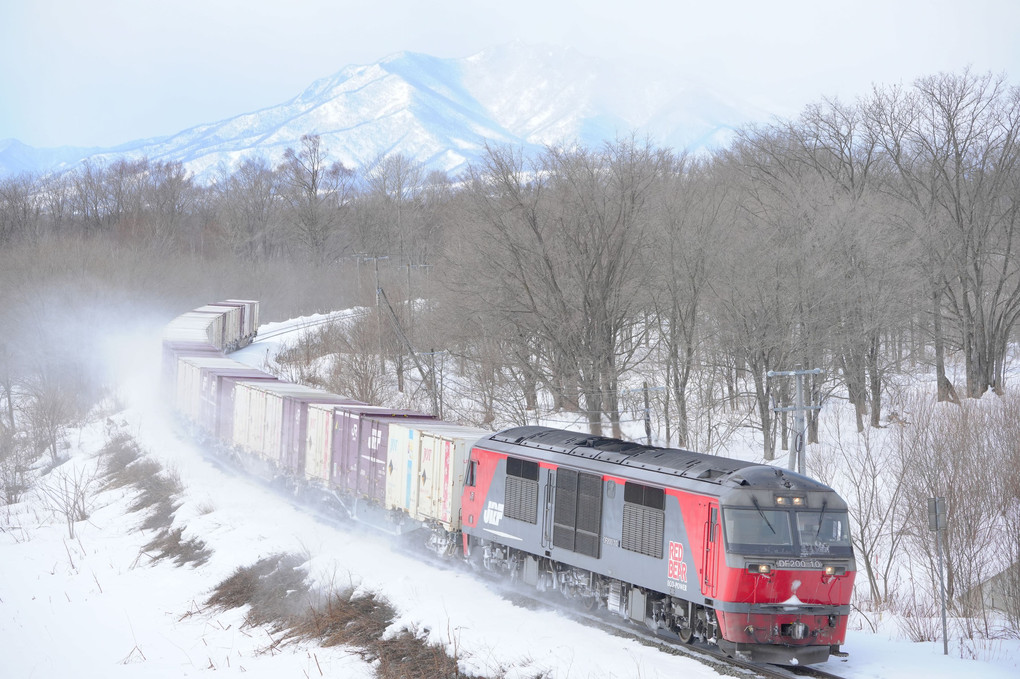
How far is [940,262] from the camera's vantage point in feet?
151

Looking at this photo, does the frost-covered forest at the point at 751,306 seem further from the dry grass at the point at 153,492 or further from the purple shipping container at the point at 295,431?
the purple shipping container at the point at 295,431

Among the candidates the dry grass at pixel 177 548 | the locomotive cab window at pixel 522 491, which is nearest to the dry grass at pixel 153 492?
the dry grass at pixel 177 548

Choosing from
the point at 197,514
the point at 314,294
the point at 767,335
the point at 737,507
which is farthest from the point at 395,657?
the point at 314,294

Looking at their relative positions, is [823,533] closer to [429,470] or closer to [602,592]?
[602,592]

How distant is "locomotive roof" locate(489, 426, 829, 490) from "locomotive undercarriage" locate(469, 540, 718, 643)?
7.06ft

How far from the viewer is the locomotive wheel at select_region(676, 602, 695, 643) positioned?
15.5 meters

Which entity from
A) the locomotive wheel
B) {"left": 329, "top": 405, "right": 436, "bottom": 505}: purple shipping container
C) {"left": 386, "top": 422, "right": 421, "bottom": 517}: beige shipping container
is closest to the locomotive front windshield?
the locomotive wheel

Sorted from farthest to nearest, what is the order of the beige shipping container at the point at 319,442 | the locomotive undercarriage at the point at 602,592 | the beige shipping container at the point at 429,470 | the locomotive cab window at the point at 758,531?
the beige shipping container at the point at 319,442
the beige shipping container at the point at 429,470
the locomotive undercarriage at the point at 602,592
the locomotive cab window at the point at 758,531

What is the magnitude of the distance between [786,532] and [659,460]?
277cm

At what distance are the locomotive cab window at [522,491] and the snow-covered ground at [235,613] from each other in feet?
6.04

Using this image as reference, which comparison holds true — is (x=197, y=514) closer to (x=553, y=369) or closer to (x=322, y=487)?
(x=322, y=487)

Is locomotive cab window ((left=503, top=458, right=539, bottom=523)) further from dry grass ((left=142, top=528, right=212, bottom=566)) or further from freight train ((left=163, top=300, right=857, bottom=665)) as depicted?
dry grass ((left=142, top=528, right=212, bottom=566))

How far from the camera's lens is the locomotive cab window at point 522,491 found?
1880 cm

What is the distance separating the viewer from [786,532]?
15.0 metres
